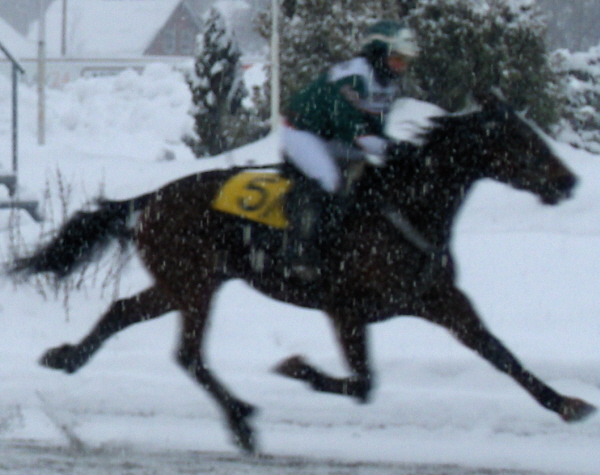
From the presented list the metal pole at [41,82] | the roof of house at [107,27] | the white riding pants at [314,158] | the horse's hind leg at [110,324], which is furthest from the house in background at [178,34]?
Result: the white riding pants at [314,158]

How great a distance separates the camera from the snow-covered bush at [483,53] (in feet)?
46.1

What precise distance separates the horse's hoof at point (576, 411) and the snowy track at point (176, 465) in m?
0.51

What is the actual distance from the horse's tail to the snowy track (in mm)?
1258

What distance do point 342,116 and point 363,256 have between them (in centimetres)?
70

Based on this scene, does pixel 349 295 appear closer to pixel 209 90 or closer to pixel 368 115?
pixel 368 115

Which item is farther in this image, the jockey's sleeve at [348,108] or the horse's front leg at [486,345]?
the jockey's sleeve at [348,108]

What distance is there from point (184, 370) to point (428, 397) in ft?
4.15

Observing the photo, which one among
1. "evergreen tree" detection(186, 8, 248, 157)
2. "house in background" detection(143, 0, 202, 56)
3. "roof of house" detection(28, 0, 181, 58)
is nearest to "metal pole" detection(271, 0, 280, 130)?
"evergreen tree" detection(186, 8, 248, 157)

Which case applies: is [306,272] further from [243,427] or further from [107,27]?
[107,27]

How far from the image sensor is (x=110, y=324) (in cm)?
485

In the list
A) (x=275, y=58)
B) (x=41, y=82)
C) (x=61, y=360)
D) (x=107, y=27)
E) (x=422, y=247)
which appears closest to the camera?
(x=422, y=247)

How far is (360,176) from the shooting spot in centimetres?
454

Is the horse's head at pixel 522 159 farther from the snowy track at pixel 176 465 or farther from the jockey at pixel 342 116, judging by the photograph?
the snowy track at pixel 176 465

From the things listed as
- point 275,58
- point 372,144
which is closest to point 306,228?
point 372,144
